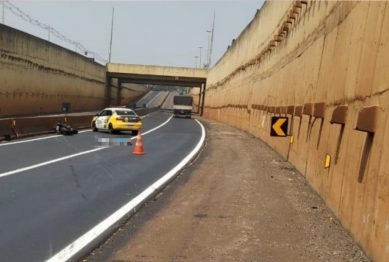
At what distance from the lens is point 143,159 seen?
1471 centimetres

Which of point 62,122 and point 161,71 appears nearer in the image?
point 62,122

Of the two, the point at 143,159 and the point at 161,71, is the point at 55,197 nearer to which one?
the point at 143,159

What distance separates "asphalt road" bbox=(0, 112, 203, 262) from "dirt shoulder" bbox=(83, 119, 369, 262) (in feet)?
2.28

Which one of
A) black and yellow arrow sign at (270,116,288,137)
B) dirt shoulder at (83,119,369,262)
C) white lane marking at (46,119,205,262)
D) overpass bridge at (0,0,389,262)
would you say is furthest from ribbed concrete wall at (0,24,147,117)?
dirt shoulder at (83,119,369,262)

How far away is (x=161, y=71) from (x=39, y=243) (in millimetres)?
69444

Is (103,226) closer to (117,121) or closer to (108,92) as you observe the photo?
(117,121)

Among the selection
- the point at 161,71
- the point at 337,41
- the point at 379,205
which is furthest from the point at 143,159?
the point at 161,71

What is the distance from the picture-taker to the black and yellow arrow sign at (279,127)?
14.2 meters

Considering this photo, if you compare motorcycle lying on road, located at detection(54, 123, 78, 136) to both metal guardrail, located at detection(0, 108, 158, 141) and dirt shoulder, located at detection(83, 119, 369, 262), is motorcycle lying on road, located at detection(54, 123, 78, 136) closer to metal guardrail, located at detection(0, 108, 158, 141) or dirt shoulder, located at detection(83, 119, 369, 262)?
metal guardrail, located at detection(0, 108, 158, 141)

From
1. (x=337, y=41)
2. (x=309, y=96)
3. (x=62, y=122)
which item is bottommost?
(x=62, y=122)

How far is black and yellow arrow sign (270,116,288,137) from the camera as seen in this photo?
1419 centimetres

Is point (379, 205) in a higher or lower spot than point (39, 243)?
higher

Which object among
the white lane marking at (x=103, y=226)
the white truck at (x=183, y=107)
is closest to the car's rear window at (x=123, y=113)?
the white lane marking at (x=103, y=226)

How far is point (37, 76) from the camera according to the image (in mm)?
40562
